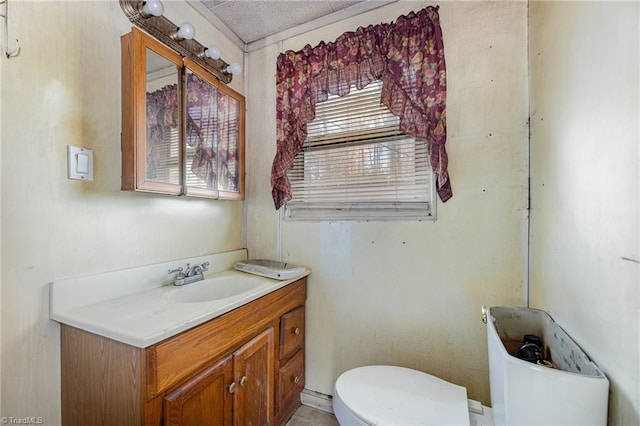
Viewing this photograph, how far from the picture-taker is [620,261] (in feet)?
1.85

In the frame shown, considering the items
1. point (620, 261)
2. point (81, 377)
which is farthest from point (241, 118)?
point (620, 261)

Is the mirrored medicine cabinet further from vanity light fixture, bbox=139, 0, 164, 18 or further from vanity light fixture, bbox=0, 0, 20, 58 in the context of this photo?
vanity light fixture, bbox=0, 0, 20, 58

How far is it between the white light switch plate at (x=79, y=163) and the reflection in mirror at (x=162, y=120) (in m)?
0.20

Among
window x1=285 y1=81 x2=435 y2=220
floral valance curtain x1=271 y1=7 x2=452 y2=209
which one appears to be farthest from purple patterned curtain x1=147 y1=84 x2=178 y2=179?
window x1=285 y1=81 x2=435 y2=220

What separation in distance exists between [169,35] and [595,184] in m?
1.68

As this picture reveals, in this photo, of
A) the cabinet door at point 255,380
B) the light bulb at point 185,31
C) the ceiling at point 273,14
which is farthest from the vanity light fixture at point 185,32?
the cabinet door at point 255,380

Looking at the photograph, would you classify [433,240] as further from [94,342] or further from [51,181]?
[51,181]

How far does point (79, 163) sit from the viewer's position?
102cm

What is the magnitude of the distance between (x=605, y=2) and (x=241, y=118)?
5.14 feet

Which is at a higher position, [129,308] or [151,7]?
[151,7]

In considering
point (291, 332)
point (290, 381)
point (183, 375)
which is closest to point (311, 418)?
point (290, 381)

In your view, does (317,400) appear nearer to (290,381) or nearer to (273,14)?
(290,381)

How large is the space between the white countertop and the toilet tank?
2.99 ft

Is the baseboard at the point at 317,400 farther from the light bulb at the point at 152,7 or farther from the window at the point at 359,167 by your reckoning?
the light bulb at the point at 152,7
